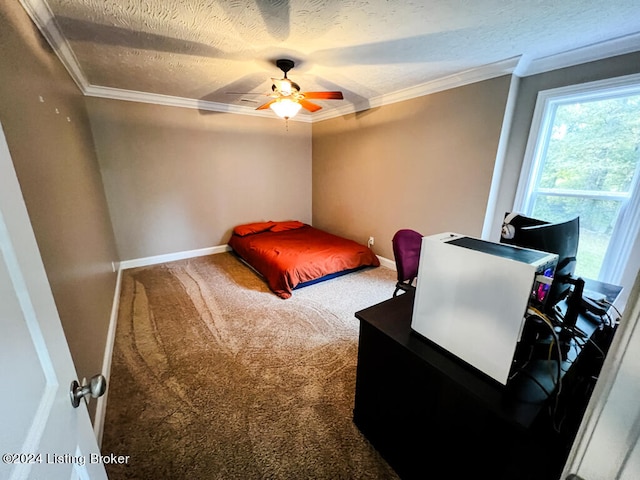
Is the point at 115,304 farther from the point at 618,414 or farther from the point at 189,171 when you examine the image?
the point at 618,414

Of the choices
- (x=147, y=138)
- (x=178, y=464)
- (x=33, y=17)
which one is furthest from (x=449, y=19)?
(x=147, y=138)

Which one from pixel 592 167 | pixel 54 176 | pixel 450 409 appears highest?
pixel 592 167

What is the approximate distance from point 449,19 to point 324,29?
834mm

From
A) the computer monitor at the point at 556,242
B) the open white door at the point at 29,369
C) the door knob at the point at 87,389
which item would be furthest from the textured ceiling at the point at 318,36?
the door knob at the point at 87,389

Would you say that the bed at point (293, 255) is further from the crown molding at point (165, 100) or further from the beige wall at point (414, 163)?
the crown molding at point (165, 100)

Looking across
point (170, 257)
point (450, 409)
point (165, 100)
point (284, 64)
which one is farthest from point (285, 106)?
point (170, 257)

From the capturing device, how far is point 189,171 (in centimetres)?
378

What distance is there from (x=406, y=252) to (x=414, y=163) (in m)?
1.55

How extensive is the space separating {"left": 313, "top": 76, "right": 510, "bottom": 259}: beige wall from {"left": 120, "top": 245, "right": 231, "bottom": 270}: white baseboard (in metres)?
2.10

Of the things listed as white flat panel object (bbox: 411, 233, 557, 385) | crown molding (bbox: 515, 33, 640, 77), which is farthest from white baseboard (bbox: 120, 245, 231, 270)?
crown molding (bbox: 515, 33, 640, 77)

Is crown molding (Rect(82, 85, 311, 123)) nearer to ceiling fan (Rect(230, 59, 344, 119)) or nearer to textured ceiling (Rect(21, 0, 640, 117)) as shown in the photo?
textured ceiling (Rect(21, 0, 640, 117))

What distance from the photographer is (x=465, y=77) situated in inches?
101

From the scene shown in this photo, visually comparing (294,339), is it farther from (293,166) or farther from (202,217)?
(293,166)

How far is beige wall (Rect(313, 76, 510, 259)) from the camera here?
2.61m
